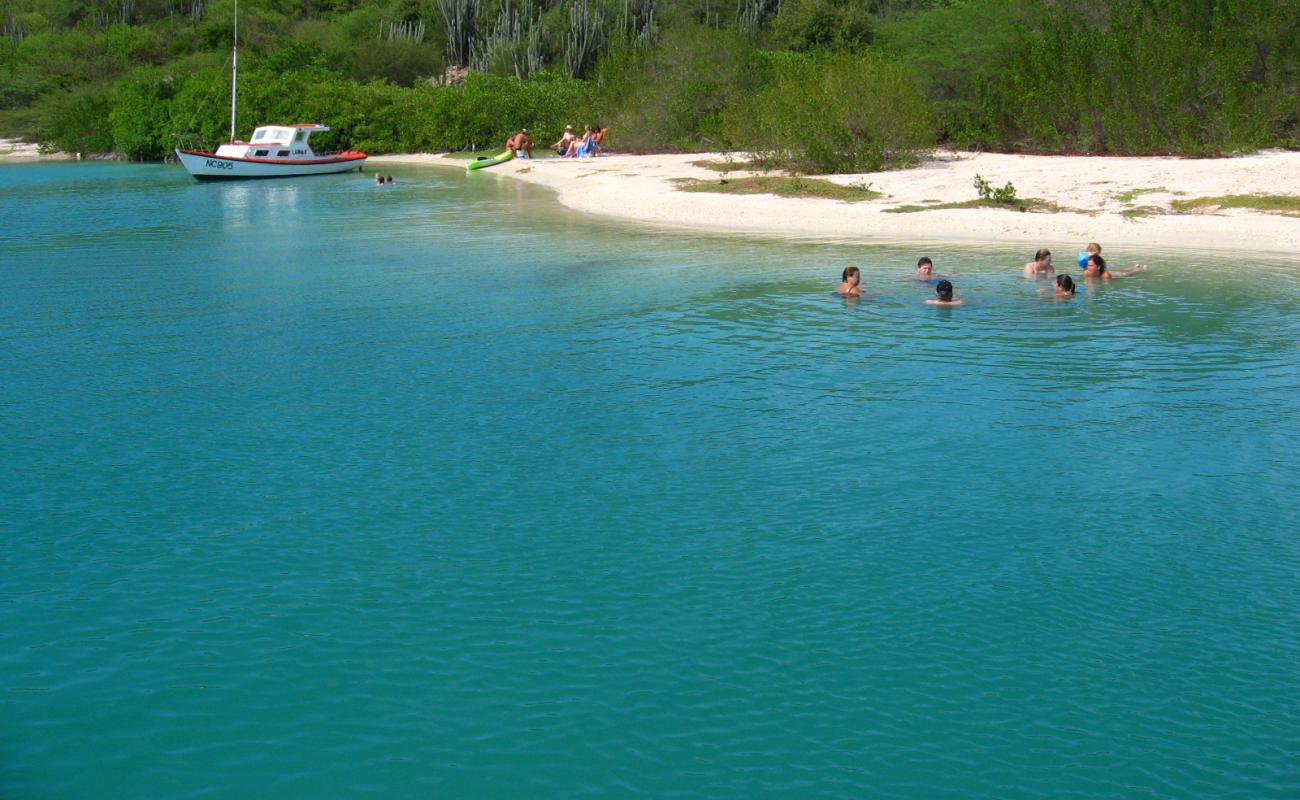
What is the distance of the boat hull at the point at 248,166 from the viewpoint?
46.7 m

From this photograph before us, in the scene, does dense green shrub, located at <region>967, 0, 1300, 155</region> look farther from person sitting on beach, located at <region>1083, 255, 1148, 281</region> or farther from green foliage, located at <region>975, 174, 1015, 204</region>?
person sitting on beach, located at <region>1083, 255, 1148, 281</region>

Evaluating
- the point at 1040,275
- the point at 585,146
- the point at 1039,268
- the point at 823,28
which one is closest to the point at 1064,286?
the point at 1039,268

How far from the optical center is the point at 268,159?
4859 cm

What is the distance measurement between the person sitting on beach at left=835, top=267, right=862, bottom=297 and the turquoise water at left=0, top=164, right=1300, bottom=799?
0.24m

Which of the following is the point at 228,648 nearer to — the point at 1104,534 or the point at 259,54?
the point at 1104,534

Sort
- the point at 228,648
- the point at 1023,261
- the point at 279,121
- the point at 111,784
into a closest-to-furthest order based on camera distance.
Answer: the point at 111,784 → the point at 228,648 → the point at 1023,261 → the point at 279,121

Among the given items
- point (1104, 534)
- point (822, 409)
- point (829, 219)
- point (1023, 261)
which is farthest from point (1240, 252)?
point (1104, 534)

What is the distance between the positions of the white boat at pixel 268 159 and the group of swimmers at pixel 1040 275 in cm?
3358

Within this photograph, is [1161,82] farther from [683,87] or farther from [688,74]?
[683,87]

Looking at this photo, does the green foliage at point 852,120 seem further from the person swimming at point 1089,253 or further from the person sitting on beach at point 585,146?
the person sitting on beach at point 585,146

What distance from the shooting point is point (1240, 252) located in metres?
22.7

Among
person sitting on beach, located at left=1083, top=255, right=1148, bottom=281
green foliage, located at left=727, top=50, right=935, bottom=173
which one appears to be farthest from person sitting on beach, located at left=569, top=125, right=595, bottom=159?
person sitting on beach, located at left=1083, top=255, right=1148, bottom=281

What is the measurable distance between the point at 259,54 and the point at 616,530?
73582 mm

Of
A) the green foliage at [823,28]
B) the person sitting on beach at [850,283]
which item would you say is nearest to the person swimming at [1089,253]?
the person sitting on beach at [850,283]
